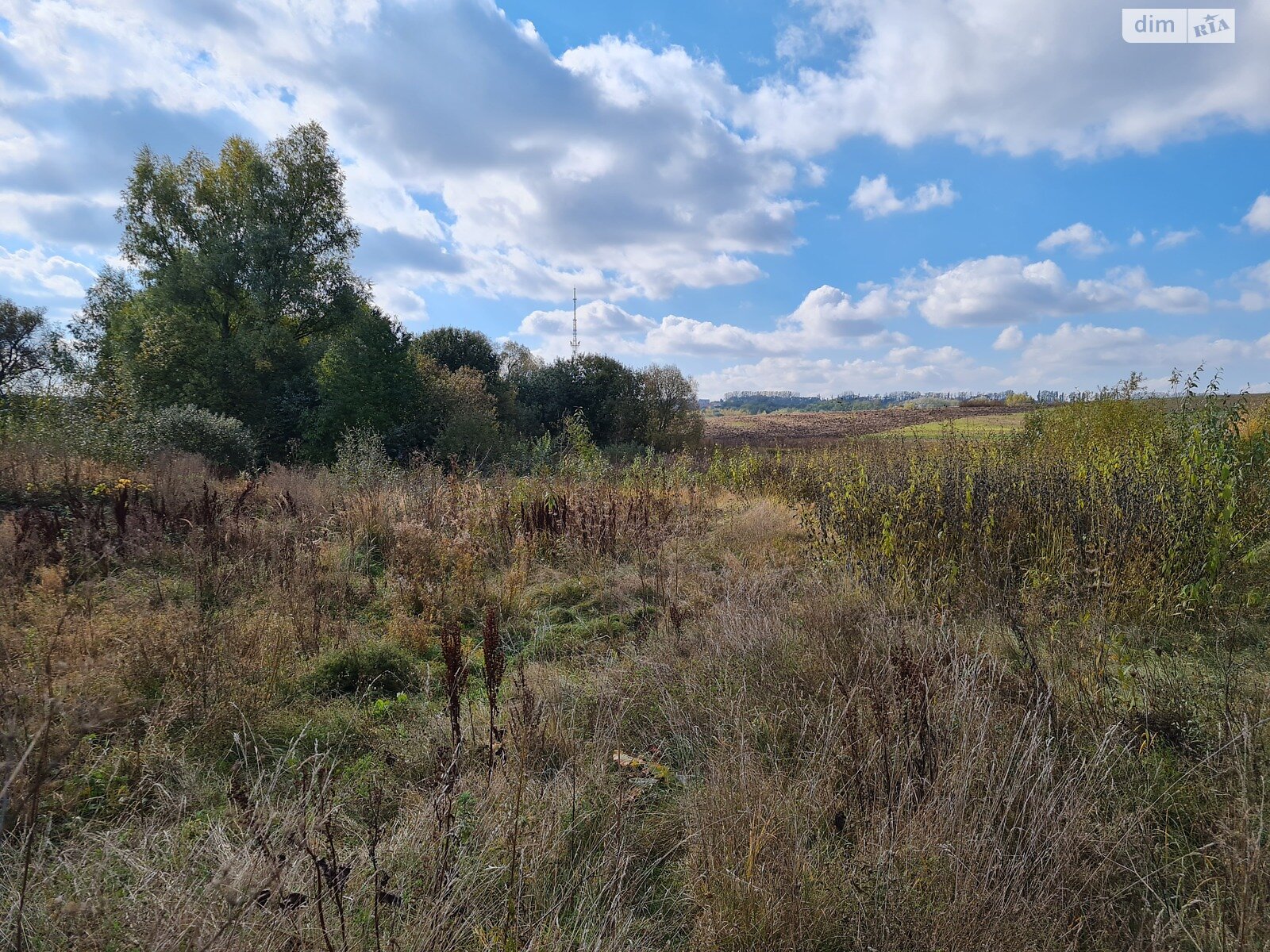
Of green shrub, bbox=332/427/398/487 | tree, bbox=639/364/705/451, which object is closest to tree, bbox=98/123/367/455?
green shrub, bbox=332/427/398/487

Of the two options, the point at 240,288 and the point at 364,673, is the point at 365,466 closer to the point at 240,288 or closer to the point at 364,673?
the point at 364,673

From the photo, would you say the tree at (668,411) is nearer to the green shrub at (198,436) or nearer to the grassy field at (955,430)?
the grassy field at (955,430)

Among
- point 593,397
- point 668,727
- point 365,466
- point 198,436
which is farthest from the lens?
point 593,397

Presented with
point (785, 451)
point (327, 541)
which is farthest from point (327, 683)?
point (785, 451)

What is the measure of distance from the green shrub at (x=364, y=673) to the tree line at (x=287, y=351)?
1155cm

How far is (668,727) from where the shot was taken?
11.3 ft

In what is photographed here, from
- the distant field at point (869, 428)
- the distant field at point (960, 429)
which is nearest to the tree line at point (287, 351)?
the distant field at point (869, 428)

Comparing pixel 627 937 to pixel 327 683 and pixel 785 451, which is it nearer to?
pixel 327 683

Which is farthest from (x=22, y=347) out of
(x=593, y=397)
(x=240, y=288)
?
(x=593, y=397)

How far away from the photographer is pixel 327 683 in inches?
160

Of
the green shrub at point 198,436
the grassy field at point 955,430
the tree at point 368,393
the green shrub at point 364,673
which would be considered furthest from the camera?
the tree at point 368,393

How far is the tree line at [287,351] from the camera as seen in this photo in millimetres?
17359

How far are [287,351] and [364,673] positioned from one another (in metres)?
18.3

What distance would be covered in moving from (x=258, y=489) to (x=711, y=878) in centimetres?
949
